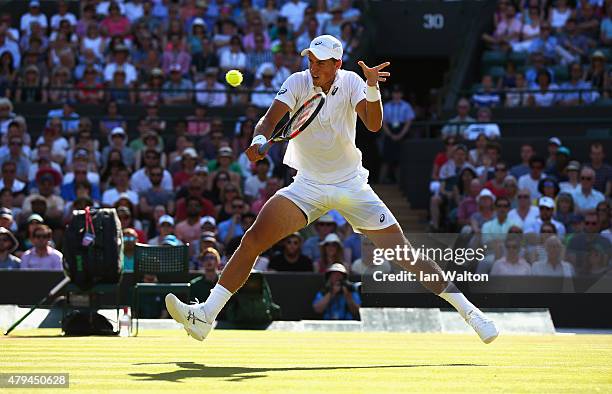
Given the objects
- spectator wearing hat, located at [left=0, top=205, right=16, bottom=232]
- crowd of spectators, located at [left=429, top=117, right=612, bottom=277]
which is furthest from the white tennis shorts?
spectator wearing hat, located at [left=0, top=205, right=16, bottom=232]

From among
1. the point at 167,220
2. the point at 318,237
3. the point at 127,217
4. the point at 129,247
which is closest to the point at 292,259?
the point at 318,237

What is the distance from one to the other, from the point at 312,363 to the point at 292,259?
6.47 meters

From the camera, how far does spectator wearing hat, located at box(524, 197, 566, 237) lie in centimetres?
1441

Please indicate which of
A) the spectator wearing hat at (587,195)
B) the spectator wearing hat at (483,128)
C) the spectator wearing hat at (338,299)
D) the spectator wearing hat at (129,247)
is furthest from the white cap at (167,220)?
the spectator wearing hat at (587,195)

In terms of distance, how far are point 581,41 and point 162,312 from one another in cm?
915

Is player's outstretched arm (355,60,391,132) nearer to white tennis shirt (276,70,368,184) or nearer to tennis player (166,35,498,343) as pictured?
tennis player (166,35,498,343)

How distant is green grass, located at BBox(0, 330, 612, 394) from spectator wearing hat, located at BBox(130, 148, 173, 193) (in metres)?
6.32

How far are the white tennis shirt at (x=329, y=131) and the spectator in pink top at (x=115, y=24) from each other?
39.1 ft

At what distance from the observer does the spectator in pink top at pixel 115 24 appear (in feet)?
65.5

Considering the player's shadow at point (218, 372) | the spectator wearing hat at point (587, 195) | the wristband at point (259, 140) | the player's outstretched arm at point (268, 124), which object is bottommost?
the spectator wearing hat at point (587, 195)

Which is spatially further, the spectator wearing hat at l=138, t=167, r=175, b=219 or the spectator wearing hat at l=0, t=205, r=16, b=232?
the spectator wearing hat at l=138, t=167, r=175, b=219

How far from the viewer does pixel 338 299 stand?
42.7 ft

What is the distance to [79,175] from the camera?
638 inches

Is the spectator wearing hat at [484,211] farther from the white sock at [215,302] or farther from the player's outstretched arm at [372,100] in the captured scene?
the white sock at [215,302]
